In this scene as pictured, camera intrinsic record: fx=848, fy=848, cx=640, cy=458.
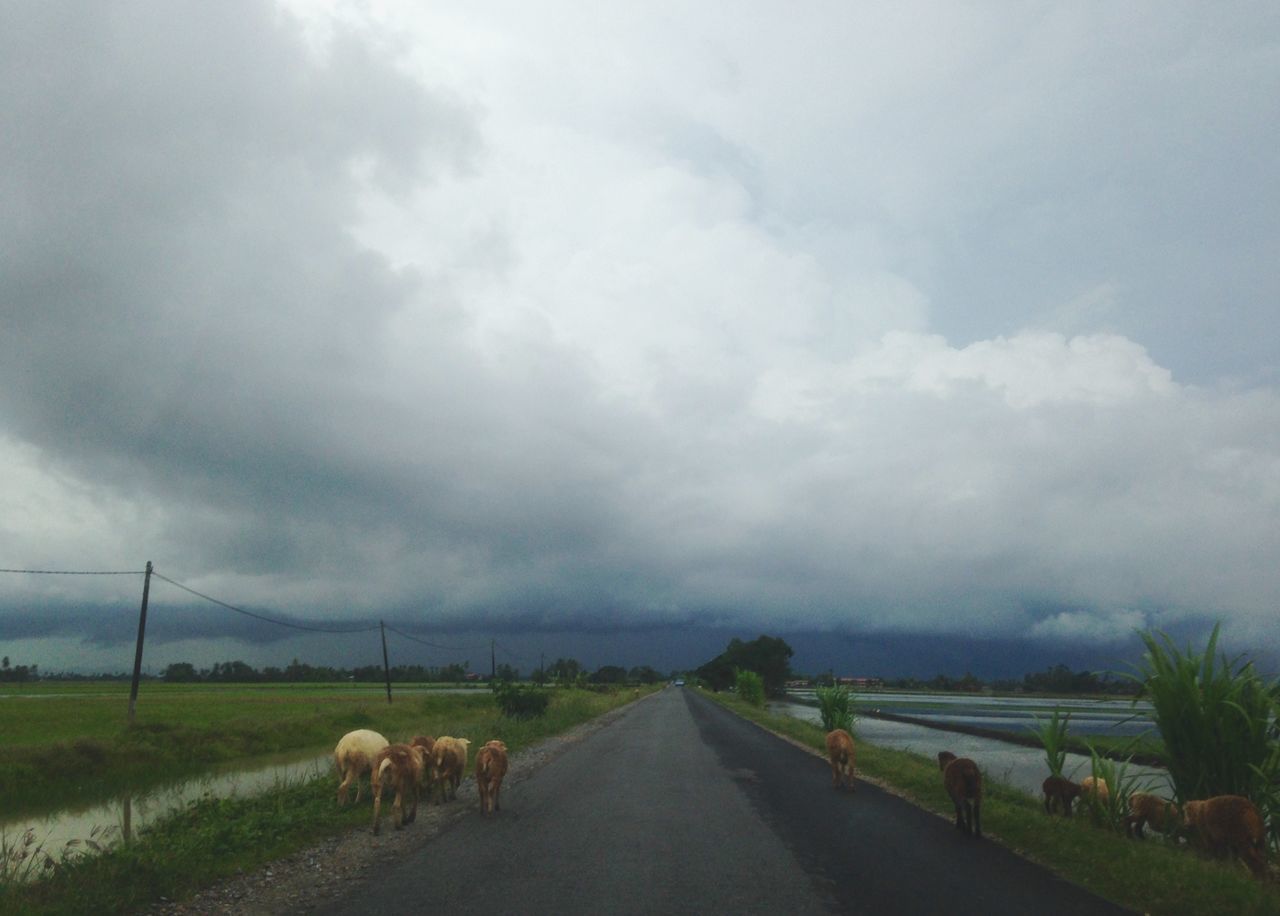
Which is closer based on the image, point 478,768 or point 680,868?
point 680,868

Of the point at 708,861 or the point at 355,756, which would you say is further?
the point at 355,756

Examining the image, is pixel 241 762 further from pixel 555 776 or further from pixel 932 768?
pixel 932 768

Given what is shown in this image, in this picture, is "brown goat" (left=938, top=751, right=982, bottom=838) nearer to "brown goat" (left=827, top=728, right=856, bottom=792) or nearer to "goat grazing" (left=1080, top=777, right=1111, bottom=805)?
"goat grazing" (left=1080, top=777, right=1111, bottom=805)

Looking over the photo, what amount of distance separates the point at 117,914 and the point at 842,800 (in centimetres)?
1093

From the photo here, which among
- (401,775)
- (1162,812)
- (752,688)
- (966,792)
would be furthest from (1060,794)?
(752,688)

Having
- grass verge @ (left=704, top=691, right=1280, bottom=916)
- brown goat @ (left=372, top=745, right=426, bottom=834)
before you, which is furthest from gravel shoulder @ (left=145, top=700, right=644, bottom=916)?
grass verge @ (left=704, top=691, right=1280, bottom=916)

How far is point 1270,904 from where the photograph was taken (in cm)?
738

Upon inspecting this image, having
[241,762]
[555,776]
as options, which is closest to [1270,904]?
[555,776]

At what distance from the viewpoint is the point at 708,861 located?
9375 millimetres

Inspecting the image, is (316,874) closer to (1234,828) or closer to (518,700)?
(1234,828)

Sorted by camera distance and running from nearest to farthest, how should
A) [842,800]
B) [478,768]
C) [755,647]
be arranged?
[478,768] → [842,800] → [755,647]

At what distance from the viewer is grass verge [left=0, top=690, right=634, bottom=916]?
810cm

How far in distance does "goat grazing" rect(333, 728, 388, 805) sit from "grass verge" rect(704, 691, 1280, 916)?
32.2ft

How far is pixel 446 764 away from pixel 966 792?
8.54 meters
